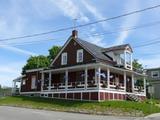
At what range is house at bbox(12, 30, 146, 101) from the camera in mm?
42000

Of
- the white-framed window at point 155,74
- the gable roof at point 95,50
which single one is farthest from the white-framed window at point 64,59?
the white-framed window at point 155,74

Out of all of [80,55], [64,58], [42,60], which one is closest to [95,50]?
[80,55]

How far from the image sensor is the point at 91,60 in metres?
44.3

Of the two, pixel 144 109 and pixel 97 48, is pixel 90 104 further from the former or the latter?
pixel 97 48

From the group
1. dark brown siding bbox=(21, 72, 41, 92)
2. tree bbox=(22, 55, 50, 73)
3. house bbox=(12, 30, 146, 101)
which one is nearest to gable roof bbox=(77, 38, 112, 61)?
house bbox=(12, 30, 146, 101)

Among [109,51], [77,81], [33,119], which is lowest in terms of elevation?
[33,119]

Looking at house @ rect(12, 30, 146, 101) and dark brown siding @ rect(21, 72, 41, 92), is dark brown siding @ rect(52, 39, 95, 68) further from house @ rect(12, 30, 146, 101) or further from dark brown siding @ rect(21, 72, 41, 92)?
dark brown siding @ rect(21, 72, 41, 92)

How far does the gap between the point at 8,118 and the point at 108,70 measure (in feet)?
61.3

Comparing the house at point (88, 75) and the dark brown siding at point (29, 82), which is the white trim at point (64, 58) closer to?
the house at point (88, 75)

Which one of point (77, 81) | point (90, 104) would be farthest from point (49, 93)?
point (90, 104)

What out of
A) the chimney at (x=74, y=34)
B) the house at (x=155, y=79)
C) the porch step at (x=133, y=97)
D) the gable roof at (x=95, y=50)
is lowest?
the porch step at (x=133, y=97)

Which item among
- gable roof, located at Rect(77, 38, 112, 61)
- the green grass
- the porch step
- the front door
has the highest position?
gable roof, located at Rect(77, 38, 112, 61)

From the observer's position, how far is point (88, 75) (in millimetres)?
45062

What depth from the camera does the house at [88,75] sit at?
4200 cm
